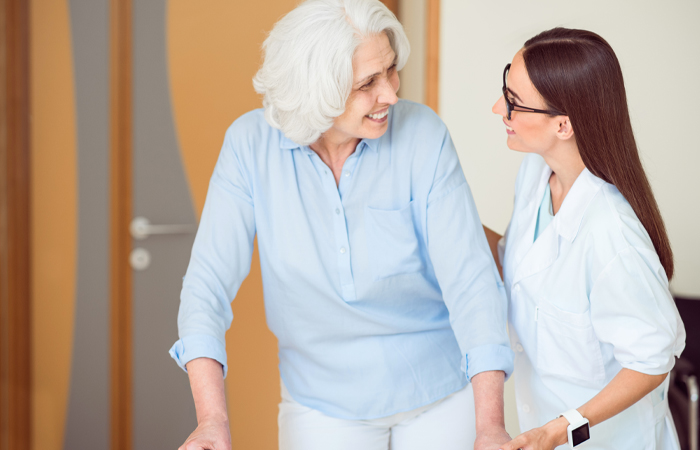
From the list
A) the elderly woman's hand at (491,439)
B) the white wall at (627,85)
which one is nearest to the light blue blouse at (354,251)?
the elderly woman's hand at (491,439)

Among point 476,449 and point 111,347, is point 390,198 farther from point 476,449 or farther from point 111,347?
point 111,347

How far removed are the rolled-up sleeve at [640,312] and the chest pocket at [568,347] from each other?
100 millimetres

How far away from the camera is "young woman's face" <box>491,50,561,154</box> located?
135 cm

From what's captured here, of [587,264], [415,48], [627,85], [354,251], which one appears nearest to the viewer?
[587,264]

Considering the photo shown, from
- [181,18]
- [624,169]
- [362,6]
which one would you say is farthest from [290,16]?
[181,18]

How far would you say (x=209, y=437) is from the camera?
113cm

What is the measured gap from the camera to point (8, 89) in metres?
2.39

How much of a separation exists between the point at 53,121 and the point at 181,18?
0.66 m

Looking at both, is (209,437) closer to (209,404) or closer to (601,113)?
(209,404)

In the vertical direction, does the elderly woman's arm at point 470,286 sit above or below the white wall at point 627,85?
below

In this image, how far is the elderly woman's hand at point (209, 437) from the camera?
108cm

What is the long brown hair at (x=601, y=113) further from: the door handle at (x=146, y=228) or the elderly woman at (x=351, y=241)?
the door handle at (x=146, y=228)

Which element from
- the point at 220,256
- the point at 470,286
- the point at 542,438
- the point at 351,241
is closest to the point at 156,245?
the point at 220,256

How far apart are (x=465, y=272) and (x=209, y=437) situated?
0.61 metres
